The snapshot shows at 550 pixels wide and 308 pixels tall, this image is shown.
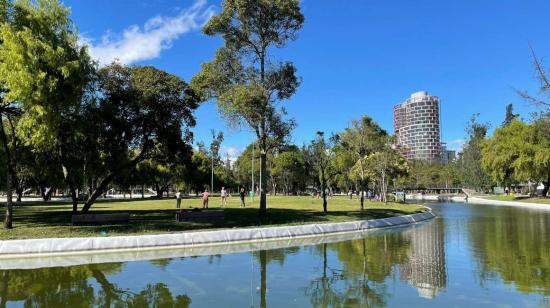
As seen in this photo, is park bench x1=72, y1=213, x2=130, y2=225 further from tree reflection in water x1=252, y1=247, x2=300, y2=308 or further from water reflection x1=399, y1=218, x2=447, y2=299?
water reflection x1=399, y1=218, x2=447, y2=299

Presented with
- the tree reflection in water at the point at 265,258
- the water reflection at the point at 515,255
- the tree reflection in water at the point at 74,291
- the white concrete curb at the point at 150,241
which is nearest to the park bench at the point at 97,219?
the white concrete curb at the point at 150,241

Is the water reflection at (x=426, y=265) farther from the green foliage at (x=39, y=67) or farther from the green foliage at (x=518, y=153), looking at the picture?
the green foliage at (x=518, y=153)

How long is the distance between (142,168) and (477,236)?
179 ft

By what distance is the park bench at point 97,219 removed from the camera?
23.1 metres

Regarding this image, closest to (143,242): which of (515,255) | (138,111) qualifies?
(138,111)

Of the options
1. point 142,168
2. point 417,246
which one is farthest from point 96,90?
point 142,168

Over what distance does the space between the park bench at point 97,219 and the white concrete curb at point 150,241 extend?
5.79m

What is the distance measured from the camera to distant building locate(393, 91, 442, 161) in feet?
626

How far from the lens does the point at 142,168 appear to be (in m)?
68.5

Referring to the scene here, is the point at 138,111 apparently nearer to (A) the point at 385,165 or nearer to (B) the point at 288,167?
(A) the point at 385,165

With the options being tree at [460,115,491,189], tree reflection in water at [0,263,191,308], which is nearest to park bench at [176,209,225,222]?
tree reflection in water at [0,263,191,308]

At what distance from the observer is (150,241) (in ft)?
61.2

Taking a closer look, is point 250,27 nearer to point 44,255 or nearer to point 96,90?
point 96,90

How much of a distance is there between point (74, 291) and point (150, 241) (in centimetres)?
732
